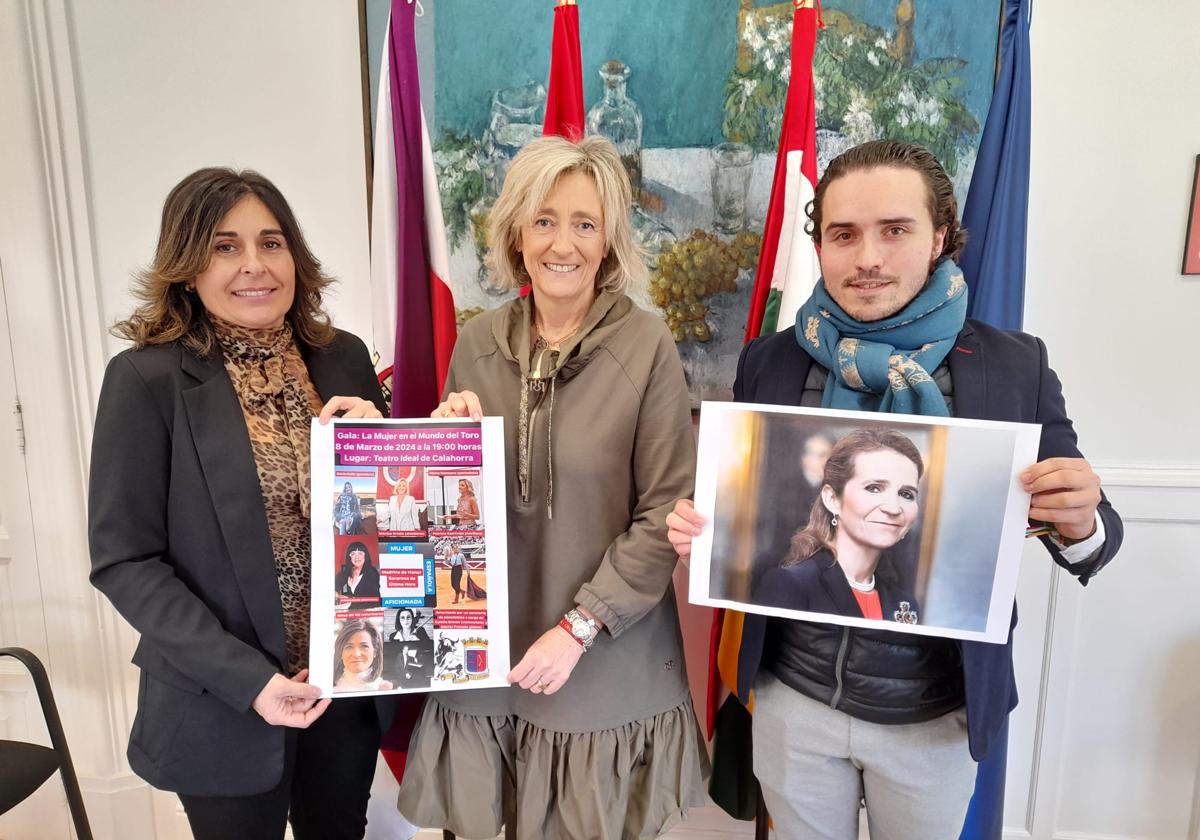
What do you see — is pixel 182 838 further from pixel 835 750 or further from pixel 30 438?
pixel 835 750

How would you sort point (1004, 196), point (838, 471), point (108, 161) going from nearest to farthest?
point (838, 471), point (1004, 196), point (108, 161)

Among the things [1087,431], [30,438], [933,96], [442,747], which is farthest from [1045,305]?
[30,438]

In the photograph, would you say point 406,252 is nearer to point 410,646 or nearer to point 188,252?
point 188,252

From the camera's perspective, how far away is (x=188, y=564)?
1.15 m

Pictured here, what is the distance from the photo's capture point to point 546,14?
5.87ft

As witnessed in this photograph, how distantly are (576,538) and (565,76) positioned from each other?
1169 millimetres

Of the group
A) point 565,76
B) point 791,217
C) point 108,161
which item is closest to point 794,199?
point 791,217

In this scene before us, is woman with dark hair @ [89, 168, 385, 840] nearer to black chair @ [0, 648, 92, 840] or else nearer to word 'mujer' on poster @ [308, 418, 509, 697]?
word 'mujer' on poster @ [308, 418, 509, 697]

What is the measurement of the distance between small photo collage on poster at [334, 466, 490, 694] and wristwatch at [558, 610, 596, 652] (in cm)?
15

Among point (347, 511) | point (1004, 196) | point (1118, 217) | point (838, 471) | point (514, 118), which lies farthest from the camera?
point (514, 118)

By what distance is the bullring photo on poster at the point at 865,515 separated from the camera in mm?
933

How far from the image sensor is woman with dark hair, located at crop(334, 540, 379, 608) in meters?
1.12

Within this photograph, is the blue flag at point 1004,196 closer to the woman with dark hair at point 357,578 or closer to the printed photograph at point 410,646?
the printed photograph at point 410,646

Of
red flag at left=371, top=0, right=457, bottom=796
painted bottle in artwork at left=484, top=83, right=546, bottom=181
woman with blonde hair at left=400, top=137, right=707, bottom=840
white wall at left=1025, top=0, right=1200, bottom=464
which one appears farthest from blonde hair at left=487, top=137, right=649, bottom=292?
white wall at left=1025, top=0, right=1200, bottom=464
